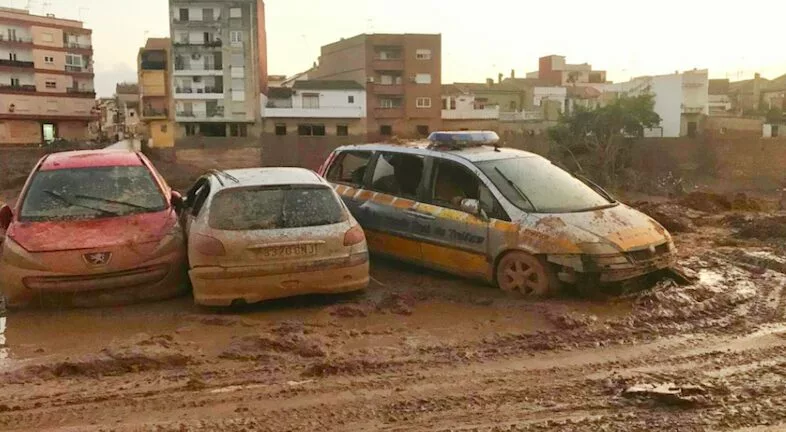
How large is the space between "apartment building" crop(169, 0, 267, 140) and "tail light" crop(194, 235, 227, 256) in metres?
48.7

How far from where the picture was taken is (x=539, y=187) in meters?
7.64

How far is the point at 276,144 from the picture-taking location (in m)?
50.0

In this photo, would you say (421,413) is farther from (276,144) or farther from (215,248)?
(276,144)

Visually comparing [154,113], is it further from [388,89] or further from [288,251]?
[288,251]

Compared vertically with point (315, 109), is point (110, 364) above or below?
below

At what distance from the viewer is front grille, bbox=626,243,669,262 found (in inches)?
268

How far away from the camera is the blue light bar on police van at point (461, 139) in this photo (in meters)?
8.55

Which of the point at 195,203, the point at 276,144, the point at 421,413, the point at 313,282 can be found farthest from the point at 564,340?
the point at 276,144

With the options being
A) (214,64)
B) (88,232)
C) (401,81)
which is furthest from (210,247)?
(401,81)

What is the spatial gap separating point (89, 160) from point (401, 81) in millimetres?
49592

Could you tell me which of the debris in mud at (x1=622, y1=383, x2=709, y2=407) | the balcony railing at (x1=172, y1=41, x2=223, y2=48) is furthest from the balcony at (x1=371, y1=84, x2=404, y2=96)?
the debris in mud at (x1=622, y1=383, x2=709, y2=407)

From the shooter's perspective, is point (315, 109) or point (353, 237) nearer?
point (353, 237)

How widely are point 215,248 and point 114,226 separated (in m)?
1.50

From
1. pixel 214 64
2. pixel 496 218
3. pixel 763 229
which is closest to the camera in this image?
pixel 496 218
